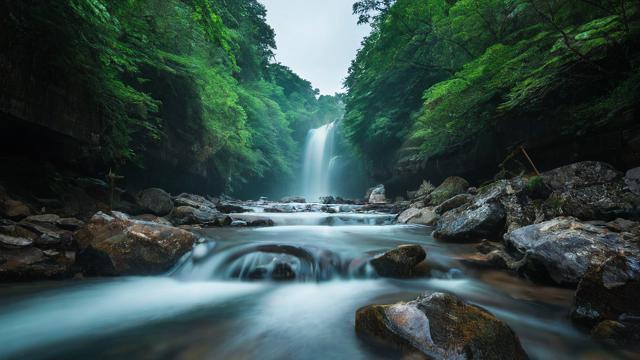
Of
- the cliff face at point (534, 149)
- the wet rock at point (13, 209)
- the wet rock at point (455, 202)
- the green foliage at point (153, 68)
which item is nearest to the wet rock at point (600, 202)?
the cliff face at point (534, 149)

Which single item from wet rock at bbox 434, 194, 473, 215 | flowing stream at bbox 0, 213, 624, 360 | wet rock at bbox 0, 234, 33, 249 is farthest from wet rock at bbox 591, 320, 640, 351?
wet rock at bbox 0, 234, 33, 249

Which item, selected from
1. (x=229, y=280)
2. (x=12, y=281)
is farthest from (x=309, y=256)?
(x=12, y=281)

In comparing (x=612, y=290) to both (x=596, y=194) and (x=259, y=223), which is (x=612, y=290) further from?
(x=259, y=223)

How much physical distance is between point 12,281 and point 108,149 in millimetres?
3790

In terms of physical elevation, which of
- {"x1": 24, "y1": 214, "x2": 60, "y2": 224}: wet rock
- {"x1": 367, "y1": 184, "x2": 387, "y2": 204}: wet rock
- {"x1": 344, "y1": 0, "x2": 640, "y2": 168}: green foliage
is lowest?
{"x1": 24, "y1": 214, "x2": 60, "y2": 224}: wet rock

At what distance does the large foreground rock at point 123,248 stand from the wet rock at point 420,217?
6.79 metres

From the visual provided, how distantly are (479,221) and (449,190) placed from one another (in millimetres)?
5273

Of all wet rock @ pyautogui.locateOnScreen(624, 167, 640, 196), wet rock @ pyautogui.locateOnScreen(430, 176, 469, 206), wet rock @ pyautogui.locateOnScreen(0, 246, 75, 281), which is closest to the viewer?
wet rock @ pyautogui.locateOnScreen(0, 246, 75, 281)

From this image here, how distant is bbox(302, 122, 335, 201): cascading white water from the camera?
35.6m

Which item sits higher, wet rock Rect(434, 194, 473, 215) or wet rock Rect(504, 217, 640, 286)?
wet rock Rect(434, 194, 473, 215)

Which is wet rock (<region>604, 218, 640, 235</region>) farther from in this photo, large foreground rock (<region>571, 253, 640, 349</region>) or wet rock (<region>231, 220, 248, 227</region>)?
wet rock (<region>231, 220, 248, 227</region>)

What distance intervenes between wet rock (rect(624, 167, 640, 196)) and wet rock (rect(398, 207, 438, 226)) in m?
4.04

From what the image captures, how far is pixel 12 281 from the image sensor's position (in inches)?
150

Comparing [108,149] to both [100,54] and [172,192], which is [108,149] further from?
[172,192]
